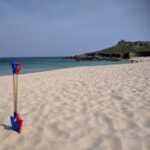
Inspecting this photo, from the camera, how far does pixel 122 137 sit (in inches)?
124

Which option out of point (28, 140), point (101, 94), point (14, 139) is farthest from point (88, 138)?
point (101, 94)

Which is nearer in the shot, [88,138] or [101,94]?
[88,138]

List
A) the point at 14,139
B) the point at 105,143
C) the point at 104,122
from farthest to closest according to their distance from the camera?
the point at 104,122 → the point at 14,139 → the point at 105,143

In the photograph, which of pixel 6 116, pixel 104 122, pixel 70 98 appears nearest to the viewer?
pixel 104 122

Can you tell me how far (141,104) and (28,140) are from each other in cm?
267

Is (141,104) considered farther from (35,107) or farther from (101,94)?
(35,107)

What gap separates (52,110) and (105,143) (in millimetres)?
1795

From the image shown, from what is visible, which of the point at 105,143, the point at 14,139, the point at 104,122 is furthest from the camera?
the point at 104,122

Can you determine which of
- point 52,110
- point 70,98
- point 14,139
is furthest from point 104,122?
point 70,98

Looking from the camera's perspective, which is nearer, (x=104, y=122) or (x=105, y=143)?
(x=105, y=143)

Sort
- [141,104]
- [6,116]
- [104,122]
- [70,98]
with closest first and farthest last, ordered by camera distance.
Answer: [104,122] → [6,116] → [141,104] → [70,98]

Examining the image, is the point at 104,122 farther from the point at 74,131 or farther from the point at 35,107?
the point at 35,107

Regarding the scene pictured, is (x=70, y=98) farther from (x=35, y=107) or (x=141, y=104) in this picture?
(x=141, y=104)

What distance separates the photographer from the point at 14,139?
3.23 metres
